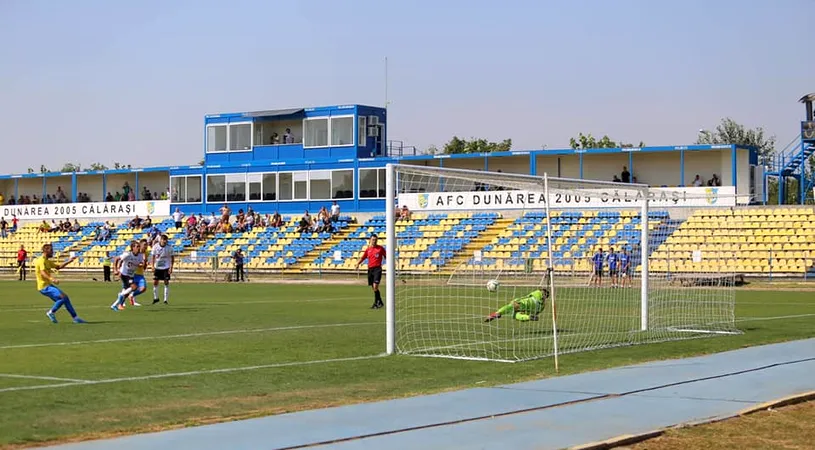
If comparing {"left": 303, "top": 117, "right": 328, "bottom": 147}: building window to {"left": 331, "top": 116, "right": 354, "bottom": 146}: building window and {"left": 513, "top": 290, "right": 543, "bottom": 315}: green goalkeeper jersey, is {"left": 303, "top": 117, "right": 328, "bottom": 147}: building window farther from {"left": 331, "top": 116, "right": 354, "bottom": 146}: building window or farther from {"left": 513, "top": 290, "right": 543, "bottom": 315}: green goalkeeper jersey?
{"left": 513, "top": 290, "right": 543, "bottom": 315}: green goalkeeper jersey

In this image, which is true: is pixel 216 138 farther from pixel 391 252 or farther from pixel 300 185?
pixel 391 252

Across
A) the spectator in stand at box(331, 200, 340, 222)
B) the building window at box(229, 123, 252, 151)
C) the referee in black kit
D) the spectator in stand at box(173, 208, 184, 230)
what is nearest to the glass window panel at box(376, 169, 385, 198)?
the spectator in stand at box(331, 200, 340, 222)

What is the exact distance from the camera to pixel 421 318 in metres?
23.5

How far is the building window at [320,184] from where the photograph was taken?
61594 mm

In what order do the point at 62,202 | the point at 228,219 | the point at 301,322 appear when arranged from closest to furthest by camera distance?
the point at 301,322 < the point at 228,219 < the point at 62,202

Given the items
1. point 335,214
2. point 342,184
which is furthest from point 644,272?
point 342,184

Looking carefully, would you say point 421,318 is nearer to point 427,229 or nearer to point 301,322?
point 301,322

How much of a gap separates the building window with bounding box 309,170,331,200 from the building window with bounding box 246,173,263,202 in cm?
355

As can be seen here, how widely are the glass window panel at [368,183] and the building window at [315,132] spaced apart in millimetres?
3852

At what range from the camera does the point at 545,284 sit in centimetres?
2539

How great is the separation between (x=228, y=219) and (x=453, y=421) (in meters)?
53.2

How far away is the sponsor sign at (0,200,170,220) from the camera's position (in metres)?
68.2

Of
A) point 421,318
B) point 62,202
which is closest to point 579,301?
point 421,318

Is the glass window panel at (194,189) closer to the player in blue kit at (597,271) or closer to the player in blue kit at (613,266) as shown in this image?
the player in blue kit at (613,266)
